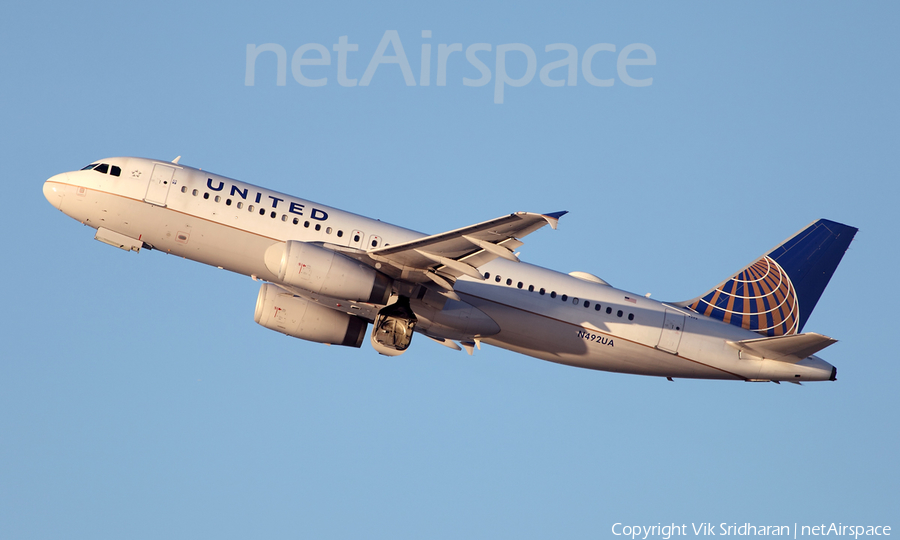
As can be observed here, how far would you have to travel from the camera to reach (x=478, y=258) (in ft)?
97.6

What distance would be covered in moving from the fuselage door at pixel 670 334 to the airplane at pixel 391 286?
4cm

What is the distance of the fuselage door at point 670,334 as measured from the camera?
34.6m

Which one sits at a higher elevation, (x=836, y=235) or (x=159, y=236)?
(x=836, y=235)

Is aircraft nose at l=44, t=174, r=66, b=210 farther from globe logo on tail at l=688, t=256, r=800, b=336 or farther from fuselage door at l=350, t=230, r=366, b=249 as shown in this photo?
globe logo on tail at l=688, t=256, r=800, b=336

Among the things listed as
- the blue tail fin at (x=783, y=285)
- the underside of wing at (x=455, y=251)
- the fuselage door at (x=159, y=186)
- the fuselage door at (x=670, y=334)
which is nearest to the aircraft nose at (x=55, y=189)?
the fuselage door at (x=159, y=186)

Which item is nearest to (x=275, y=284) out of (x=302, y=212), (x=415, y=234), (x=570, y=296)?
(x=302, y=212)

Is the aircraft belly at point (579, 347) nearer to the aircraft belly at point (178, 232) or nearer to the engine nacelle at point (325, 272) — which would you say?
the engine nacelle at point (325, 272)

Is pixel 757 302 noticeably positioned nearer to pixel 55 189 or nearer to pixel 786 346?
pixel 786 346

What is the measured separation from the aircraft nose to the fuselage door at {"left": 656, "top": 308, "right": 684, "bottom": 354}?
76.2ft

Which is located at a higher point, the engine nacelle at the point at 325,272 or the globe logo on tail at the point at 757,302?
the globe logo on tail at the point at 757,302

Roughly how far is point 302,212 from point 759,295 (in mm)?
19336

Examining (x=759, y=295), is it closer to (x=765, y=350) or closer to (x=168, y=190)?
(x=765, y=350)

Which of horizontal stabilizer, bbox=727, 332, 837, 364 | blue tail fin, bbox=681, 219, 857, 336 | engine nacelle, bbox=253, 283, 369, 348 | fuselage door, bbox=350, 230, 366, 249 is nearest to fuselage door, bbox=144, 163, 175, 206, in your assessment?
engine nacelle, bbox=253, 283, 369, 348

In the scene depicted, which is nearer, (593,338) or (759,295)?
(593,338)
